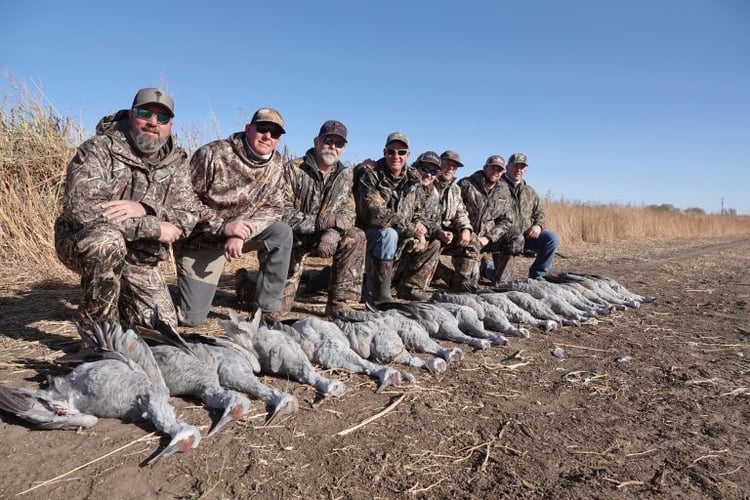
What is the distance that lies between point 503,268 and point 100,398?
594 centimetres

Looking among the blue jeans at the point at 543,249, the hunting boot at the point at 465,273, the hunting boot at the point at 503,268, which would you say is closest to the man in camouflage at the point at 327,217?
the hunting boot at the point at 465,273

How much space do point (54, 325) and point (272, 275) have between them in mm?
2014

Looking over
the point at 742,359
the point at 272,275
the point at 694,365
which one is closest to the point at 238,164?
the point at 272,275

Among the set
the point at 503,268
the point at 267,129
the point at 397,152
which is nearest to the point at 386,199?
the point at 397,152

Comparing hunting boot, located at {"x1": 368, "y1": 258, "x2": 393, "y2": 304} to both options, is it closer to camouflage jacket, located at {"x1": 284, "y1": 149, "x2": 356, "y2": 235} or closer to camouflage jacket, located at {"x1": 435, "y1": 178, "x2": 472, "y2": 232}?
camouflage jacket, located at {"x1": 284, "y1": 149, "x2": 356, "y2": 235}

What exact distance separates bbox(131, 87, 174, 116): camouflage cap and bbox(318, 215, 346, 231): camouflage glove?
1.86 metres

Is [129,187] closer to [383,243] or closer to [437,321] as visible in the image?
[383,243]

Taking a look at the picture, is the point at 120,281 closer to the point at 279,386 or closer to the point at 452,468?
the point at 279,386

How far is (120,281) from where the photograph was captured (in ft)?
13.6

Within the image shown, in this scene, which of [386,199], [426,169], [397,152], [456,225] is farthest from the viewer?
[456,225]

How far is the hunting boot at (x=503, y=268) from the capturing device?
7523 mm

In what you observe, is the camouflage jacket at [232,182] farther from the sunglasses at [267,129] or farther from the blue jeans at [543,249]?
the blue jeans at [543,249]

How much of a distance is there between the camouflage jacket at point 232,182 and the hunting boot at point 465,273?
3.07 meters

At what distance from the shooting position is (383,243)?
578 centimetres
